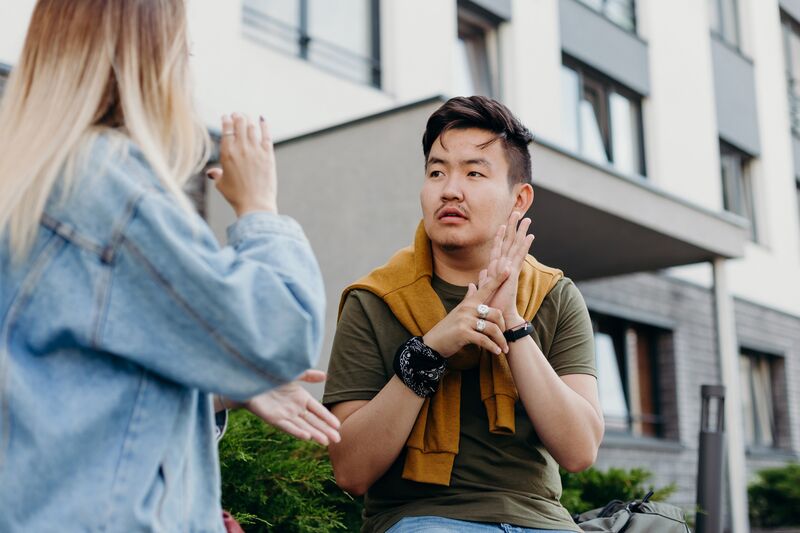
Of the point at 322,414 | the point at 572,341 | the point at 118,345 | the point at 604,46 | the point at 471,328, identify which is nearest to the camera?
the point at 118,345

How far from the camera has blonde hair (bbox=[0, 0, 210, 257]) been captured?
1603 mm

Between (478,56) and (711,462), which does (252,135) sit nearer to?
(711,462)

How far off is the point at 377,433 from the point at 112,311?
1.12m

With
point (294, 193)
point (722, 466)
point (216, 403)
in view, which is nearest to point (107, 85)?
point (216, 403)

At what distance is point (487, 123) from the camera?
285cm

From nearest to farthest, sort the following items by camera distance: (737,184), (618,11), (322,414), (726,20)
A: (322,414)
(618,11)
(737,184)
(726,20)

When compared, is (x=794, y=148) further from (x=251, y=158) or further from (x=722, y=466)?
(x=251, y=158)

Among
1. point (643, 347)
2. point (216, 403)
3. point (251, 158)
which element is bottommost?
point (216, 403)

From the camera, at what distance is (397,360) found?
99.7 inches

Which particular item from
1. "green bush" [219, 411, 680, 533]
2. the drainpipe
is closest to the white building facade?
the drainpipe

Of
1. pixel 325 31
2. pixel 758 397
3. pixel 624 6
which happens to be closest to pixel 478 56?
pixel 325 31

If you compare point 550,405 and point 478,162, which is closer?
point 550,405

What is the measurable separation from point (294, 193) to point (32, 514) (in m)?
5.72

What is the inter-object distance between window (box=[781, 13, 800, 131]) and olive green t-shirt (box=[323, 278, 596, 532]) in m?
16.9
